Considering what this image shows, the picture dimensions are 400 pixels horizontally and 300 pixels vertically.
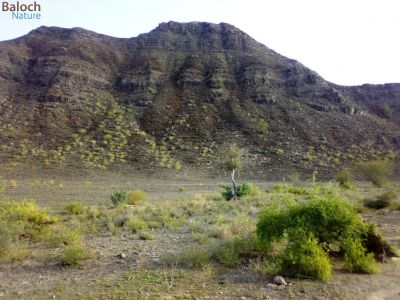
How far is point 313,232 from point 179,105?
163 feet

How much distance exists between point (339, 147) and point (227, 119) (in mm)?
14872

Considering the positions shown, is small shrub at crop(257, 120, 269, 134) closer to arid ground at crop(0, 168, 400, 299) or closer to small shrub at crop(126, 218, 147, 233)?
arid ground at crop(0, 168, 400, 299)

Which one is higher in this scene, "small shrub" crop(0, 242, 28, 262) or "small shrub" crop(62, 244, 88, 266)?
"small shrub" crop(62, 244, 88, 266)

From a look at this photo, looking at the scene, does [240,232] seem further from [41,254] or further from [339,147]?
[339,147]

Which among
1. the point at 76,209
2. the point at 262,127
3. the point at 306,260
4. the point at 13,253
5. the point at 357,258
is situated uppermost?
the point at 262,127

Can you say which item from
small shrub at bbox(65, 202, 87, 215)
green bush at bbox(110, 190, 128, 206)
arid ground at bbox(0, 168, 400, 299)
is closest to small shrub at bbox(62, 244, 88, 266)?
arid ground at bbox(0, 168, 400, 299)

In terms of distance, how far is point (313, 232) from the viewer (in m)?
7.95

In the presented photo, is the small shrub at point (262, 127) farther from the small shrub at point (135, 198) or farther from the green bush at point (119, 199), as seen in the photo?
the green bush at point (119, 199)

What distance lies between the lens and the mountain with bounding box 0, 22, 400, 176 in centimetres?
4609

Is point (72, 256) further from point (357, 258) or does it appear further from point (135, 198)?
point (135, 198)

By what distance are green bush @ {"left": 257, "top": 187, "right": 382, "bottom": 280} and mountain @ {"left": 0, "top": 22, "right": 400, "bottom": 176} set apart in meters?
35.0

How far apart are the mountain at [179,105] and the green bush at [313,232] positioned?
3499cm

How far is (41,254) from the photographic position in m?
9.12

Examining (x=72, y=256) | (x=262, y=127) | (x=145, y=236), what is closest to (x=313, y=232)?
(x=145, y=236)
